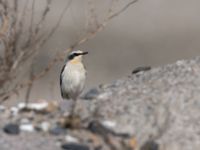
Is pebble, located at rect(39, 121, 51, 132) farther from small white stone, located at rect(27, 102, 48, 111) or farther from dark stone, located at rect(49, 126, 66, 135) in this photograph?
small white stone, located at rect(27, 102, 48, 111)

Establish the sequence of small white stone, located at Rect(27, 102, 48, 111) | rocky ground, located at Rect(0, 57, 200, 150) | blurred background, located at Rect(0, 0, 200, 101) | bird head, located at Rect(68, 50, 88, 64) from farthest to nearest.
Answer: blurred background, located at Rect(0, 0, 200, 101), bird head, located at Rect(68, 50, 88, 64), small white stone, located at Rect(27, 102, 48, 111), rocky ground, located at Rect(0, 57, 200, 150)

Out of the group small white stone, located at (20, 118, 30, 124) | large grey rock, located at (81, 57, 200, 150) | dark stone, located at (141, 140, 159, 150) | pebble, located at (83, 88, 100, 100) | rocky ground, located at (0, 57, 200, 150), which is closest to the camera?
dark stone, located at (141, 140, 159, 150)

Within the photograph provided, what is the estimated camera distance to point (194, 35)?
25.2 meters

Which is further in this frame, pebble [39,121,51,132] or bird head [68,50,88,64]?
bird head [68,50,88,64]

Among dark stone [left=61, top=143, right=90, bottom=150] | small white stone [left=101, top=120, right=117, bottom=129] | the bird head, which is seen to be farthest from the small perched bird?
dark stone [left=61, top=143, right=90, bottom=150]

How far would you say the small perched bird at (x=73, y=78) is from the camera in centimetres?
1309

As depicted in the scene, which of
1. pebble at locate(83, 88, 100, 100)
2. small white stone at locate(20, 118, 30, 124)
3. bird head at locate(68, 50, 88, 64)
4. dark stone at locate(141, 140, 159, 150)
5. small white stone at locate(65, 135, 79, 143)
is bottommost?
dark stone at locate(141, 140, 159, 150)

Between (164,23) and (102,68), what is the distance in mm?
4702

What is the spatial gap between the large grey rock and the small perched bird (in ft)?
7.67

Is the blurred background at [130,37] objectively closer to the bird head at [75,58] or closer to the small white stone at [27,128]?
the bird head at [75,58]

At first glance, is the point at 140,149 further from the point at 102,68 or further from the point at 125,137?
the point at 102,68

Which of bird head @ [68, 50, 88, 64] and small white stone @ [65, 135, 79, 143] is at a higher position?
bird head @ [68, 50, 88, 64]

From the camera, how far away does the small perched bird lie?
1309 cm

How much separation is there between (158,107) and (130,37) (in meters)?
16.0
